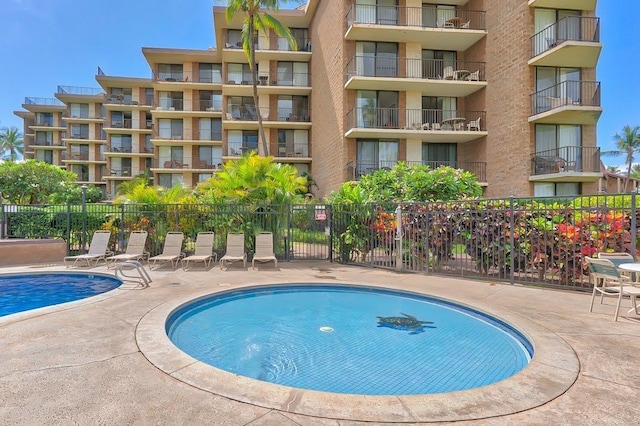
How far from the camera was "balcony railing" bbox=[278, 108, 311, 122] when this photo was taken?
2823 centimetres

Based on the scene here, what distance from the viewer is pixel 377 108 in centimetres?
2016

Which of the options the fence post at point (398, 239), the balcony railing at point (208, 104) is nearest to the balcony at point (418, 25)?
the fence post at point (398, 239)

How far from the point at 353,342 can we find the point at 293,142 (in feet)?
80.6

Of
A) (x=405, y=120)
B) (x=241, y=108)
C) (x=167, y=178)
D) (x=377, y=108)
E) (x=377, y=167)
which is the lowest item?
(x=377, y=167)

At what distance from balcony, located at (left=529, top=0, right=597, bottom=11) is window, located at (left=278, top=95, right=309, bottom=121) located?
16.2m

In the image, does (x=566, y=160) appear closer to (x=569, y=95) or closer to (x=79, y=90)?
(x=569, y=95)

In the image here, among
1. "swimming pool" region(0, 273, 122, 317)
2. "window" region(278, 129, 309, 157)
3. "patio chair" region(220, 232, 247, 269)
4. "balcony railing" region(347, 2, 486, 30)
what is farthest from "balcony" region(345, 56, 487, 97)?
"swimming pool" region(0, 273, 122, 317)

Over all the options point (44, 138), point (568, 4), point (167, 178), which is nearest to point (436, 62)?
point (568, 4)

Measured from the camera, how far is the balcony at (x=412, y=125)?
772 inches

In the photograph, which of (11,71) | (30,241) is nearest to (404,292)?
(30,241)

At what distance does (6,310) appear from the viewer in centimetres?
697

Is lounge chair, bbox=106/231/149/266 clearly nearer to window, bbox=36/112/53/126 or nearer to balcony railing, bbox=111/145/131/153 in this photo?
balcony railing, bbox=111/145/131/153

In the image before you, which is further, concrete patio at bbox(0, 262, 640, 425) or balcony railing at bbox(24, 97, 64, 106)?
balcony railing at bbox(24, 97, 64, 106)

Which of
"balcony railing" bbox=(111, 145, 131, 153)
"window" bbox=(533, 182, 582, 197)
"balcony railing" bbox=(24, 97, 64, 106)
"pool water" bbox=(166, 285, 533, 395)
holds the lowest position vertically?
"pool water" bbox=(166, 285, 533, 395)
